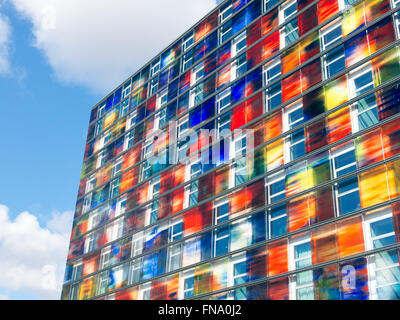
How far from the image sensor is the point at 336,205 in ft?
101

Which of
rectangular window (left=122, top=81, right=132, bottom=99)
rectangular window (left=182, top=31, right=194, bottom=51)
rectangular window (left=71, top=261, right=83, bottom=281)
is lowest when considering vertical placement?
rectangular window (left=71, top=261, right=83, bottom=281)

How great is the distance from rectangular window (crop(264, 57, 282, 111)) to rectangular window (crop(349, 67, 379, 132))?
21.2 feet

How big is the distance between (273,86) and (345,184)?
11.8m

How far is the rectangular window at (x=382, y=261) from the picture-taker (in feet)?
86.1

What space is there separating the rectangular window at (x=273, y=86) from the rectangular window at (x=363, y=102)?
6463mm

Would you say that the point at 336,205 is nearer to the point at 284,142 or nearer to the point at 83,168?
the point at 284,142

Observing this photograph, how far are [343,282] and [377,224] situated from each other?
3.68 meters

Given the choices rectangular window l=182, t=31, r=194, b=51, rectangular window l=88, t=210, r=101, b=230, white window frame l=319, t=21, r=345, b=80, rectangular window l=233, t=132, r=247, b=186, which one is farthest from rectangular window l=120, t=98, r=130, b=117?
white window frame l=319, t=21, r=345, b=80

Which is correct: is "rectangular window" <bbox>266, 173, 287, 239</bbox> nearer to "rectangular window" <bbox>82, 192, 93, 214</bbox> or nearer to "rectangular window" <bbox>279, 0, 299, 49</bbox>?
"rectangular window" <bbox>279, 0, 299, 49</bbox>

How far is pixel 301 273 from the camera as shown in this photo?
30.7 metres

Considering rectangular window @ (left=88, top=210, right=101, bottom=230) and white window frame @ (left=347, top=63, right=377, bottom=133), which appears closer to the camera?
white window frame @ (left=347, top=63, right=377, bottom=133)

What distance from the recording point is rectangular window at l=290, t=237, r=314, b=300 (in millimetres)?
30078

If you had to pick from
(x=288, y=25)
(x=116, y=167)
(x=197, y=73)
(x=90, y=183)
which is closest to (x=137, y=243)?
(x=116, y=167)

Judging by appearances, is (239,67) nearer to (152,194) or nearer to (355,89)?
(355,89)
